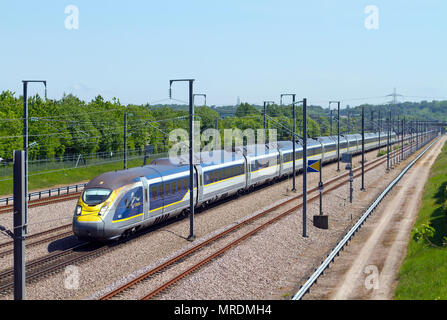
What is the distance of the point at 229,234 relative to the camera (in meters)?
29.4

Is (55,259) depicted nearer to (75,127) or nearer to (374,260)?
(374,260)

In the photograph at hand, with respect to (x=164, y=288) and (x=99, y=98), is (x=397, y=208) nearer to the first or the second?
(x=164, y=288)

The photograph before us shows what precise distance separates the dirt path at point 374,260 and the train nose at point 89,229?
34.3 ft

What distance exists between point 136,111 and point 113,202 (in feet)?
186

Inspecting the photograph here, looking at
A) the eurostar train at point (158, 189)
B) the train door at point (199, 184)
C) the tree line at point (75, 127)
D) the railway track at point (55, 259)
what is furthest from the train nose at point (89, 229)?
the tree line at point (75, 127)

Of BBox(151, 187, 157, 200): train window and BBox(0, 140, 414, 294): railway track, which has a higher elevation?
BBox(151, 187, 157, 200): train window

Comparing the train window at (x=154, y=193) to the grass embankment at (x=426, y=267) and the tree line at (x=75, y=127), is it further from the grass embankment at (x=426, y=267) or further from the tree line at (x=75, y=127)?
the tree line at (x=75, y=127)

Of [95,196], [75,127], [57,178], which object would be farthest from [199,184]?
[75,127]

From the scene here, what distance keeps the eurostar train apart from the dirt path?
33.6ft

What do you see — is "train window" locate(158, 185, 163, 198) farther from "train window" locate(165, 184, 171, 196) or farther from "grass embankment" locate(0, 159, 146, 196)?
"grass embankment" locate(0, 159, 146, 196)

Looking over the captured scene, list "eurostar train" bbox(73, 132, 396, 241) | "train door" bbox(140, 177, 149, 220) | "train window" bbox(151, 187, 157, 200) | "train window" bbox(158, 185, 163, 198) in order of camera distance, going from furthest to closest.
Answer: "train window" bbox(158, 185, 163, 198), "train window" bbox(151, 187, 157, 200), "train door" bbox(140, 177, 149, 220), "eurostar train" bbox(73, 132, 396, 241)

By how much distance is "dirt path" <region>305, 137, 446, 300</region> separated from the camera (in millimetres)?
19609

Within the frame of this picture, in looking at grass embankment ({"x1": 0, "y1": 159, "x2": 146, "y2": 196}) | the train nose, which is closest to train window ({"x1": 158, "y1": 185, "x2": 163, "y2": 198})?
the train nose

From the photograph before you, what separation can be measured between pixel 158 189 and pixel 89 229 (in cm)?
546
